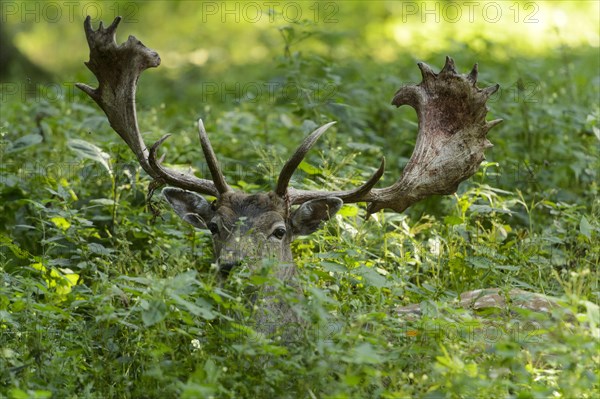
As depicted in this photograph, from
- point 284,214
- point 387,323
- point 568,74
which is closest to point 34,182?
point 284,214

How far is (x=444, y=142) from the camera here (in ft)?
24.1

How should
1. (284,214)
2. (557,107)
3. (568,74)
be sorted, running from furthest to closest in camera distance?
(568,74), (557,107), (284,214)

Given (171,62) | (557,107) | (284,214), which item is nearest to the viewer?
(284,214)

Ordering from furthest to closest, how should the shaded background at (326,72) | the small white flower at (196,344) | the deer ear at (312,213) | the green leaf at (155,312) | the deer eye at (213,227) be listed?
the shaded background at (326,72), the deer ear at (312,213), the deer eye at (213,227), the small white flower at (196,344), the green leaf at (155,312)

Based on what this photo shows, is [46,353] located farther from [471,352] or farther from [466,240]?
[466,240]

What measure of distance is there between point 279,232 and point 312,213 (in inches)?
12.8

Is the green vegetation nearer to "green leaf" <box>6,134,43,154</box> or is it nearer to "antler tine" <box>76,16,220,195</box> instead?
"green leaf" <box>6,134,43,154</box>

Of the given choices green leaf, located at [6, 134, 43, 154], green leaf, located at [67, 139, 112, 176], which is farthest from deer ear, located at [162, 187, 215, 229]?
green leaf, located at [6, 134, 43, 154]

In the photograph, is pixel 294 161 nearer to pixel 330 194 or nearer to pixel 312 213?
pixel 312 213

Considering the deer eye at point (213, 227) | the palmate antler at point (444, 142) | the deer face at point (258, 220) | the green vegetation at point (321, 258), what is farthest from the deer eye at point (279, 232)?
the palmate antler at point (444, 142)

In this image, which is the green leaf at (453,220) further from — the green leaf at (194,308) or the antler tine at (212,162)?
the green leaf at (194,308)

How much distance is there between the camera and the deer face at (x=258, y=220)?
6.31 m

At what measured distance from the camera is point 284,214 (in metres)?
6.79

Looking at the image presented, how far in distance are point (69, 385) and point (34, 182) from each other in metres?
3.43
